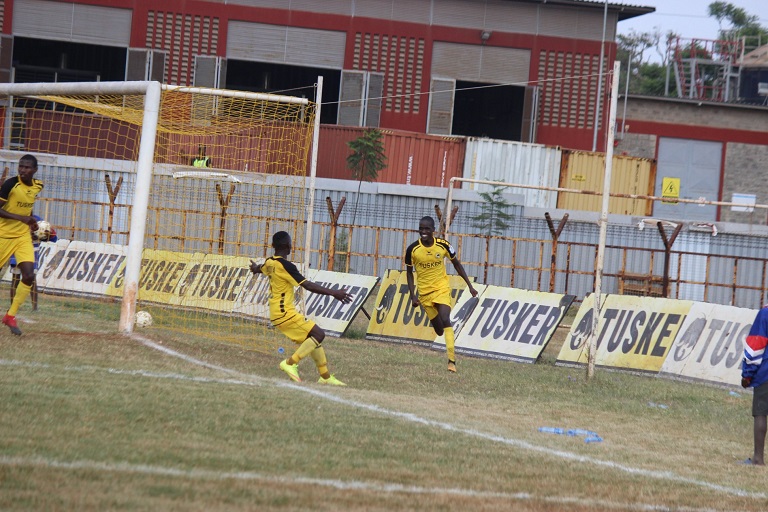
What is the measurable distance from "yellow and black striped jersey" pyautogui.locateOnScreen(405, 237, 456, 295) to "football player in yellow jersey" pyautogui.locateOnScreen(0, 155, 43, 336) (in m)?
4.95

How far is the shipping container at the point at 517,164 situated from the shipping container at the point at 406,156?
0.49m

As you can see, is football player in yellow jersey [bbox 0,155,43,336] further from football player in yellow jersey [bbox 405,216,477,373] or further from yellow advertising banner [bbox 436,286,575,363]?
yellow advertising banner [bbox 436,286,575,363]

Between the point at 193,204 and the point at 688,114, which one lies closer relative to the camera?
the point at 193,204

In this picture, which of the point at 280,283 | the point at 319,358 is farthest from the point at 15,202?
the point at 319,358

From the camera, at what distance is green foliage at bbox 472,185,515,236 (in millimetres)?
28883

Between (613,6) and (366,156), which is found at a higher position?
(613,6)

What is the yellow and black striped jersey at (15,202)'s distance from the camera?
1252 cm

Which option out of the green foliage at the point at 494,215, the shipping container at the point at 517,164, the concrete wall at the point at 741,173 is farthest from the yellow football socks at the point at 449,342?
the concrete wall at the point at 741,173

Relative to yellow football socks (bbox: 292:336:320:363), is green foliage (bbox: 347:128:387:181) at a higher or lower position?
higher

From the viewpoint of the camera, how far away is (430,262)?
557 inches

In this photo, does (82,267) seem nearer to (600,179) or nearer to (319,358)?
(319,358)

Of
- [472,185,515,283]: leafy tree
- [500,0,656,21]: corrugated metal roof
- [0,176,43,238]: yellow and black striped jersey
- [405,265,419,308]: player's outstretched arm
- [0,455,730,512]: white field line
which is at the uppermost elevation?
[500,0,656,21]: corrugated metal roof

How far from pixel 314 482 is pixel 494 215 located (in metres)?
23.6

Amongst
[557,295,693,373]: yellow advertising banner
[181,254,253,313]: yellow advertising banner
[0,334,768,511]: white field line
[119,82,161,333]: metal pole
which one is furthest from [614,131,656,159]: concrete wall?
[0,334,768,511]: white field line
